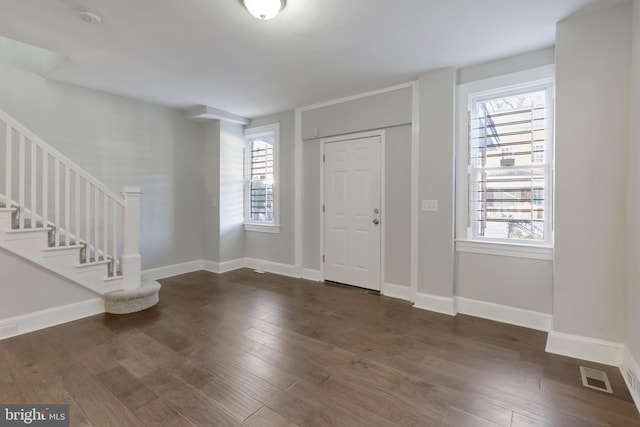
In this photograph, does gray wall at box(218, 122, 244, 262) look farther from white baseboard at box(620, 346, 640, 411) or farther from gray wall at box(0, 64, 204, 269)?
white baseboard at box(620, 346, 640, 411)

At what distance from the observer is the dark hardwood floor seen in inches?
67.4

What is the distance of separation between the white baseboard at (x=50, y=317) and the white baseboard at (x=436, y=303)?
3499 mm

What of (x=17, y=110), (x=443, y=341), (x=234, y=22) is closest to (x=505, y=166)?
(x=443, y=341)

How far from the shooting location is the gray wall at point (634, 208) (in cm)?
196

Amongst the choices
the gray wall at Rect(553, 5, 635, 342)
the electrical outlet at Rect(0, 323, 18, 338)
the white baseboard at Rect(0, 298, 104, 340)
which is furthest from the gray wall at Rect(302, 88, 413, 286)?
the electrical outlet at Rect(0, 323, 18, 338)

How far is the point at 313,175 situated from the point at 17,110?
3529mm

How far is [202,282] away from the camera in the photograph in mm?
4395

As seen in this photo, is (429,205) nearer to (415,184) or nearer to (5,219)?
(415,184)

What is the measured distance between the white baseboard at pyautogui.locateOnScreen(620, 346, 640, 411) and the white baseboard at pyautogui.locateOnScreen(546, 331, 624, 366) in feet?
0.20

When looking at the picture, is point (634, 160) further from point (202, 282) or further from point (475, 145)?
point (202, 282)

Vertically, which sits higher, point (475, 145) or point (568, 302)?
point (475, 145)

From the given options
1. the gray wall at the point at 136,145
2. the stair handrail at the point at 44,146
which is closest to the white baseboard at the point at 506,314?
the stair handrail at the point at 44,146

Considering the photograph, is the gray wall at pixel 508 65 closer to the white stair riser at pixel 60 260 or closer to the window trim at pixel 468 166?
the window trim at pixel 468 166

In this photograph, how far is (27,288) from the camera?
8.92 feet
